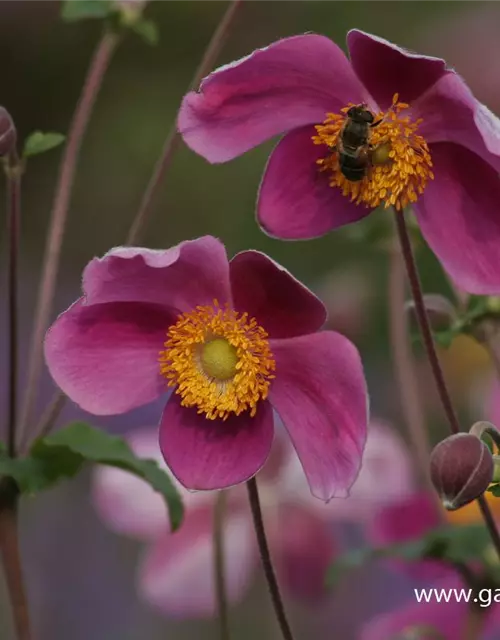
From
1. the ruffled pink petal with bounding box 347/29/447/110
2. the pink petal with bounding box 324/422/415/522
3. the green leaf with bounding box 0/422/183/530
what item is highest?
the ruffled pink petal with bounding box 347/29/447/110

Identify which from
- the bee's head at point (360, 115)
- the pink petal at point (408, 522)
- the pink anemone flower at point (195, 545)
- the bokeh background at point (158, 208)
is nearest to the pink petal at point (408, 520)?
the pink petal at point (408, 522)

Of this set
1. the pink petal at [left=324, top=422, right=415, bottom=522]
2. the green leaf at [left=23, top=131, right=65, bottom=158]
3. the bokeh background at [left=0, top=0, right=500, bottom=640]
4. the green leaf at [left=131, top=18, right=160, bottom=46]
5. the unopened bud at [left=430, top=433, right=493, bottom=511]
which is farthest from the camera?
the bokeh background at [left=0, top=0, right=500, bottom=640]

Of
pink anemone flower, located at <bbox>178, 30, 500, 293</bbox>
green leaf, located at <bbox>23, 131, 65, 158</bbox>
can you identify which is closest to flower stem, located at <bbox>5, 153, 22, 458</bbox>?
green leaf, located at <bbox>23, 131, 65, 158</bbox>

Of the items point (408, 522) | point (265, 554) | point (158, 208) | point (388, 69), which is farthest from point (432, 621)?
point (158, 208)

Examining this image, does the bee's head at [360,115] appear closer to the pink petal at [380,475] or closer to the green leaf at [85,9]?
the green leaf at [85,9]

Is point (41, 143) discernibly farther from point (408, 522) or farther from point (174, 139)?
point (408, 522)

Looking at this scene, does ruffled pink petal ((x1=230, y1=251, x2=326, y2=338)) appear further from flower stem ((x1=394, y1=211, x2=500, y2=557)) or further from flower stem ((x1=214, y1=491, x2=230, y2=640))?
flower stem ((x1=214, y1=491, x2=230, y2=640))
